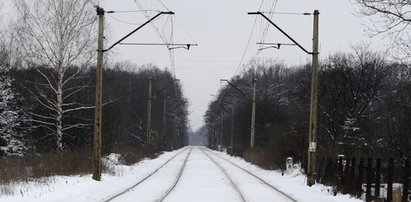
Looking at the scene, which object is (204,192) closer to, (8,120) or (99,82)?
(99,82)

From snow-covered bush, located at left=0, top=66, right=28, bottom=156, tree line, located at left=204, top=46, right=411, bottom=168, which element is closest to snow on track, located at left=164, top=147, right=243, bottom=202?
tree line, located at left=204, top=46, right=411, bottom=168

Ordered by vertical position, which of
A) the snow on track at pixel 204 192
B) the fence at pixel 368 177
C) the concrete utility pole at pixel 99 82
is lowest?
→ the snow on track at pixel 204 192

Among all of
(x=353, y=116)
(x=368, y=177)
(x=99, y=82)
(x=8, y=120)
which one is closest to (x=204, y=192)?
(x=368, y=177)

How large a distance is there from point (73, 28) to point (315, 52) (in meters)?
15.7

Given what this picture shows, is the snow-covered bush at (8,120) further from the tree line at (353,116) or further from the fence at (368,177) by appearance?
the fence at (368,177)

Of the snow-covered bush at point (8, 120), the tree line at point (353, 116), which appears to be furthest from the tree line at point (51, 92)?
the tree line at point (353, 116)

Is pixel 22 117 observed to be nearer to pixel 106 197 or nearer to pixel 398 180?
pixel 106 197

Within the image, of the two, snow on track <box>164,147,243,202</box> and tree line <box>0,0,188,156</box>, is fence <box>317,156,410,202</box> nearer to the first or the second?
snow on track <box>164,147,243,202</box>

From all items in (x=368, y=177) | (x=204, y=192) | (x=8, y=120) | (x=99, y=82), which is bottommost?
(x=204, y=192)

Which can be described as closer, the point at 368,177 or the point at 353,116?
the point at 368,177

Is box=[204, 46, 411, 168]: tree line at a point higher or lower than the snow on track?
higher

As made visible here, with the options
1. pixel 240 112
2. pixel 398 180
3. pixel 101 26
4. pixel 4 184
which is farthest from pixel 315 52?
pixel 240 112

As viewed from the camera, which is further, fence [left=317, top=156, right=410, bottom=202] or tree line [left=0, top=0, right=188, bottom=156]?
tree line [left=0, top=0, right=188, bottom=156]

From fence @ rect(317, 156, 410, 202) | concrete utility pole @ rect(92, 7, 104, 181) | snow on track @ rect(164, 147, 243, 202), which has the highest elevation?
concrete utility pole @ rect(92, 7, 104, 181)
